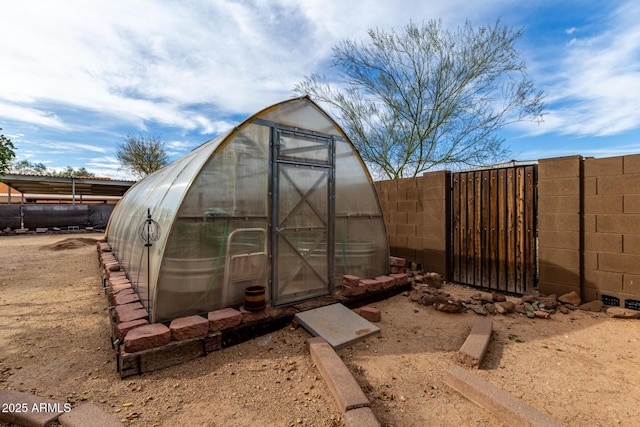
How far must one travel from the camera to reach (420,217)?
6191 millimetres

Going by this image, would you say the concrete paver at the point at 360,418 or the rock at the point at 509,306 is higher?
the rock at the point at 509,306

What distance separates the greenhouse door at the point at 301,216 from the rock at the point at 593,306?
3603 millimetres

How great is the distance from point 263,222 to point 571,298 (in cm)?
457

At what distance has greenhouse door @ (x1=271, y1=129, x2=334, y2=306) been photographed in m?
3.93

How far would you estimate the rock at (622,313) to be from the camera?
3.57 m

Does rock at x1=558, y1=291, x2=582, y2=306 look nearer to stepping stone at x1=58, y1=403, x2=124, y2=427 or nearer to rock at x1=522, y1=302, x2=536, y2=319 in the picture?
rock at x1=522, y1=302, x2=536, y2=319

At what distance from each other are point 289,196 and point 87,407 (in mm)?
2899

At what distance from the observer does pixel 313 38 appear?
6484 mm

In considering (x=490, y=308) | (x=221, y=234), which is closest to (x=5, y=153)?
(x=221, y=234)

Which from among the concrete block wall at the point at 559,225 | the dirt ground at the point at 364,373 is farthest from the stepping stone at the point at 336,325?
the concrete block wall at the point at 559,225

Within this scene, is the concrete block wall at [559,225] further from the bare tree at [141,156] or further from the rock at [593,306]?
the bare tree at [141,156]

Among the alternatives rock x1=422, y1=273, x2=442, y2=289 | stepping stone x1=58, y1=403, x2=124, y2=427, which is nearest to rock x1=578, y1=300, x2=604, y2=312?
rock x1=422, y1=273, x2=442, y2=289

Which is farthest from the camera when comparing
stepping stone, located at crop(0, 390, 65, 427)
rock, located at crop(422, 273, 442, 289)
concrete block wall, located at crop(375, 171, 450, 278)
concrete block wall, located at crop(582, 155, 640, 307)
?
concrete block wall, located at crop(375, 171, 450, 278)

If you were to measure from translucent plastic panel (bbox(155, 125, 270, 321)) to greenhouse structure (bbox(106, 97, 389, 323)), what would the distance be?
0.04 ft
